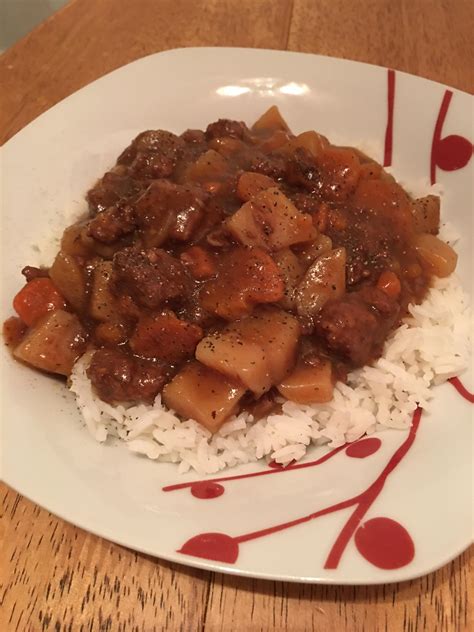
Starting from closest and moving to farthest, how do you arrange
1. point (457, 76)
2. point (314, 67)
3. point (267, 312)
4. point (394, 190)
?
point (267, 312)
point (394, 190)
point (314, 67)
point (457, 76)

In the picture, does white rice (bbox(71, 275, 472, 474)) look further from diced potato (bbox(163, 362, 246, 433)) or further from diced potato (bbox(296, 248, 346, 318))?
diced potato (bbox(296, 248, 346, 318))

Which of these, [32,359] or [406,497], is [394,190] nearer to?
[406,497]

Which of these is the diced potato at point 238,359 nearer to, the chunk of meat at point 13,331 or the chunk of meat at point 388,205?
the chunk of meat at point 13,331

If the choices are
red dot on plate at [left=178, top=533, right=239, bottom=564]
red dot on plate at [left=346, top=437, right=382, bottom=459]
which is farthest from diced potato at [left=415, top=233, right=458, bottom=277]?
red dot on plate at [left=178, top=533, right=239, bottom=564]

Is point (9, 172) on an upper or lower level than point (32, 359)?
upper

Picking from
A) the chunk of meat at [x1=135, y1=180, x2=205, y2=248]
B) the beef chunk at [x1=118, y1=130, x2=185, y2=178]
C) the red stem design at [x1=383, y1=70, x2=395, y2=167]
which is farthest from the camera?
the red stem design at [x1=383, y1=70, x2=395, y2=167]

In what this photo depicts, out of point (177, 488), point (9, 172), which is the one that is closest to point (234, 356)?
point (177, 488)
